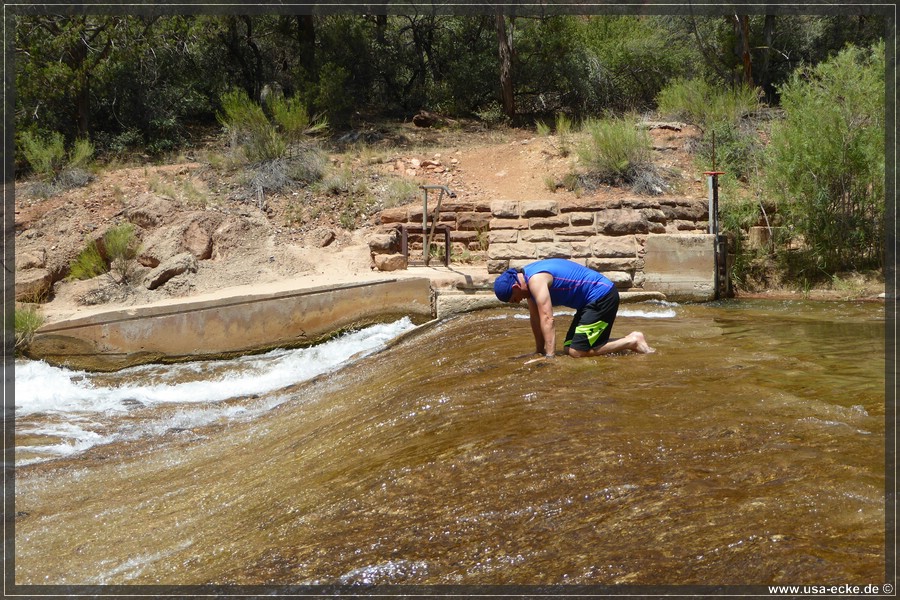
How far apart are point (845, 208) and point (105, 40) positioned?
57.5ft

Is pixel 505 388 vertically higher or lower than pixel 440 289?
lower

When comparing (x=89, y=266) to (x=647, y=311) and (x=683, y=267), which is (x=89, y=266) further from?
(x=683, y=267)

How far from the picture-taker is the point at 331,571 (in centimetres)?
349

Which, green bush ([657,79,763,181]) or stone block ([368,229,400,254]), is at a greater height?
green bush ([657,79,763,181])

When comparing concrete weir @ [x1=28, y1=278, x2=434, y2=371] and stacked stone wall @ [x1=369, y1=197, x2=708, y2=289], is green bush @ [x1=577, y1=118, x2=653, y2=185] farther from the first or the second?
concrete weir @ [x1=28, y1=278, x2=434, y2=371]

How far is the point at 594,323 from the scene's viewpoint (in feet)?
22.3

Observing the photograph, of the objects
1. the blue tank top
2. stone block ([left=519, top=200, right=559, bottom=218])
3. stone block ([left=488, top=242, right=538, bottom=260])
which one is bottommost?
the blue tank top

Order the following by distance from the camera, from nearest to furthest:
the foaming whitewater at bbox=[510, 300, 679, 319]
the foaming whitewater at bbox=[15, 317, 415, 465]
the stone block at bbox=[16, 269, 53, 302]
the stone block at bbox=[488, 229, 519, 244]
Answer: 1. the foaming whitewater at bbox=[15, 317, 415, 465]
2. the foaming whitewater at bbox=[510, 300, 679, 319]
3. the stone block at bbox=[488, 229, 519, 244]
4. the stone block at bbox=[16, 269, 53, 302]

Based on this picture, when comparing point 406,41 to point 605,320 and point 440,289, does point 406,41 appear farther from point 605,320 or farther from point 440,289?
point 605,320

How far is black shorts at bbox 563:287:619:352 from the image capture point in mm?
6785

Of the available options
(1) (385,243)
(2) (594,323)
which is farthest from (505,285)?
(1) (385,243)

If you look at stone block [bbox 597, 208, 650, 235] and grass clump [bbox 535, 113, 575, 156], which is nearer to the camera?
stone block [bbox 597, 208, 650, 235]

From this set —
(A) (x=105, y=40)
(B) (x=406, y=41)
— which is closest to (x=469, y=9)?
(B) (x=406, y=41)

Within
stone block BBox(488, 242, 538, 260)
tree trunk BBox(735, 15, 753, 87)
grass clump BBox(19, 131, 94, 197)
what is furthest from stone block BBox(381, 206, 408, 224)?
tree trunk BBox(735, 15, 753, 87)
